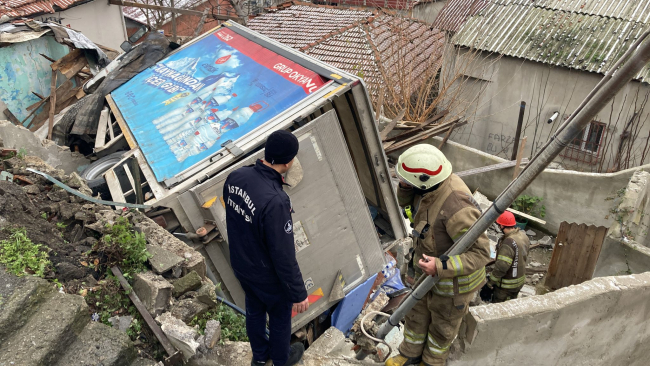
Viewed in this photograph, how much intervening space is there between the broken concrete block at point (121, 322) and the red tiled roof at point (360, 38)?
7.85m

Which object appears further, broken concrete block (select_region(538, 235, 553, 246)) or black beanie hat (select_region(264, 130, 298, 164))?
broken concrete block (select_region(538, 235, 553, 246))

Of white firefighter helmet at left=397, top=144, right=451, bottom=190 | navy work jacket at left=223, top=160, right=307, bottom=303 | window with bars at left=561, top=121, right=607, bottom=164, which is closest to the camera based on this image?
navy work jacket at left=223, top=160, right=307, bottom=303

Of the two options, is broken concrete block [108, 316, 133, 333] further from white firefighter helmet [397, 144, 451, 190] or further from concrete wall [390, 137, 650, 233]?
concrete wall [390, 137, 650, 233]

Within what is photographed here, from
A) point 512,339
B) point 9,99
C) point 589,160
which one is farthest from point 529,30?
point 9,99

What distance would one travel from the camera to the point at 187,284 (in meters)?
3.39

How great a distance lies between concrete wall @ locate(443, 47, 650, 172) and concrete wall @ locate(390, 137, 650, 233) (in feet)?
5.60

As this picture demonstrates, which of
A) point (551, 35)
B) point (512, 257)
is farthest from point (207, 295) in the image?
point (551, 35)

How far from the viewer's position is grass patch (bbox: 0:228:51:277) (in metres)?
2.81

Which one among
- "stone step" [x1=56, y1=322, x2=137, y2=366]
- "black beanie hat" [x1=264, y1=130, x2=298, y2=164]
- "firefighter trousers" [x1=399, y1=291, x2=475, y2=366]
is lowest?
"firefighter trousers" [x1=399, y1=291, x2=475, y2=366]

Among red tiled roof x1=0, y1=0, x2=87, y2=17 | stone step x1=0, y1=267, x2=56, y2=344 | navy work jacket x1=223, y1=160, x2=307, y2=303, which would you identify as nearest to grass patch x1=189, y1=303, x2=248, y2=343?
navy work jacket x1=223, y1=160, x2=307, y2=303

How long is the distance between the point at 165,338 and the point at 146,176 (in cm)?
191

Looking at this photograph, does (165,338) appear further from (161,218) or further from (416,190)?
(416,190)

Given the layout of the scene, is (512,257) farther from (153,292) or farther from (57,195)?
(57,195)

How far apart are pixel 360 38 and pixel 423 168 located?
998 cm
